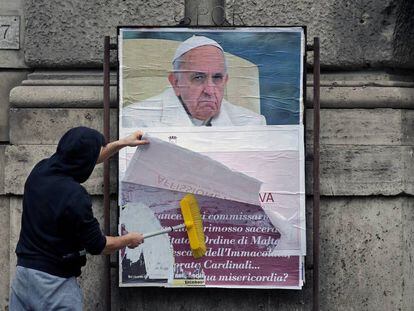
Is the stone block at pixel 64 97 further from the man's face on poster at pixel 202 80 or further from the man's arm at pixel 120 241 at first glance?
the man's arm at pixel 120 241

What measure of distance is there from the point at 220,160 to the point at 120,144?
2.38 feet

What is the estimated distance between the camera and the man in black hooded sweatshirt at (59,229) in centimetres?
488

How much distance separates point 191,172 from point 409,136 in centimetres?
143

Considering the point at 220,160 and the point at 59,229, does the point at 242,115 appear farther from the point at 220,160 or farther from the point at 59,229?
the point at 59,229

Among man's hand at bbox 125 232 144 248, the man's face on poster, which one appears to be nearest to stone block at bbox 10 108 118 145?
the man's face on poster

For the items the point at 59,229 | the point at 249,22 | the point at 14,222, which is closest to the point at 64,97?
the point at 14,222

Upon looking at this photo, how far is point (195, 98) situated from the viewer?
610 cm

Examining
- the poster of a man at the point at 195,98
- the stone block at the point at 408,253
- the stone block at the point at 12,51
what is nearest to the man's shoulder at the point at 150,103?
the poster of a man at the point at 195,98

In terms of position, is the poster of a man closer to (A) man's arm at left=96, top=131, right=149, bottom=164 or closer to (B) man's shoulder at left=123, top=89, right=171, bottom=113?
(B) man's shoulder at left=123, top=89, right=171, bottom=113

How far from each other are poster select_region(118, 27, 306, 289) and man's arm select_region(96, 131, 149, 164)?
0.39 ft

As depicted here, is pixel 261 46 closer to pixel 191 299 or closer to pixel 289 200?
pixel 289 200

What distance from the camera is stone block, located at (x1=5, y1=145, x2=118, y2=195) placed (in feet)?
20.6

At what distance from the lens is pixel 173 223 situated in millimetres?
6027

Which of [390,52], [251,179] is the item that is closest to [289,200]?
[251,179]
